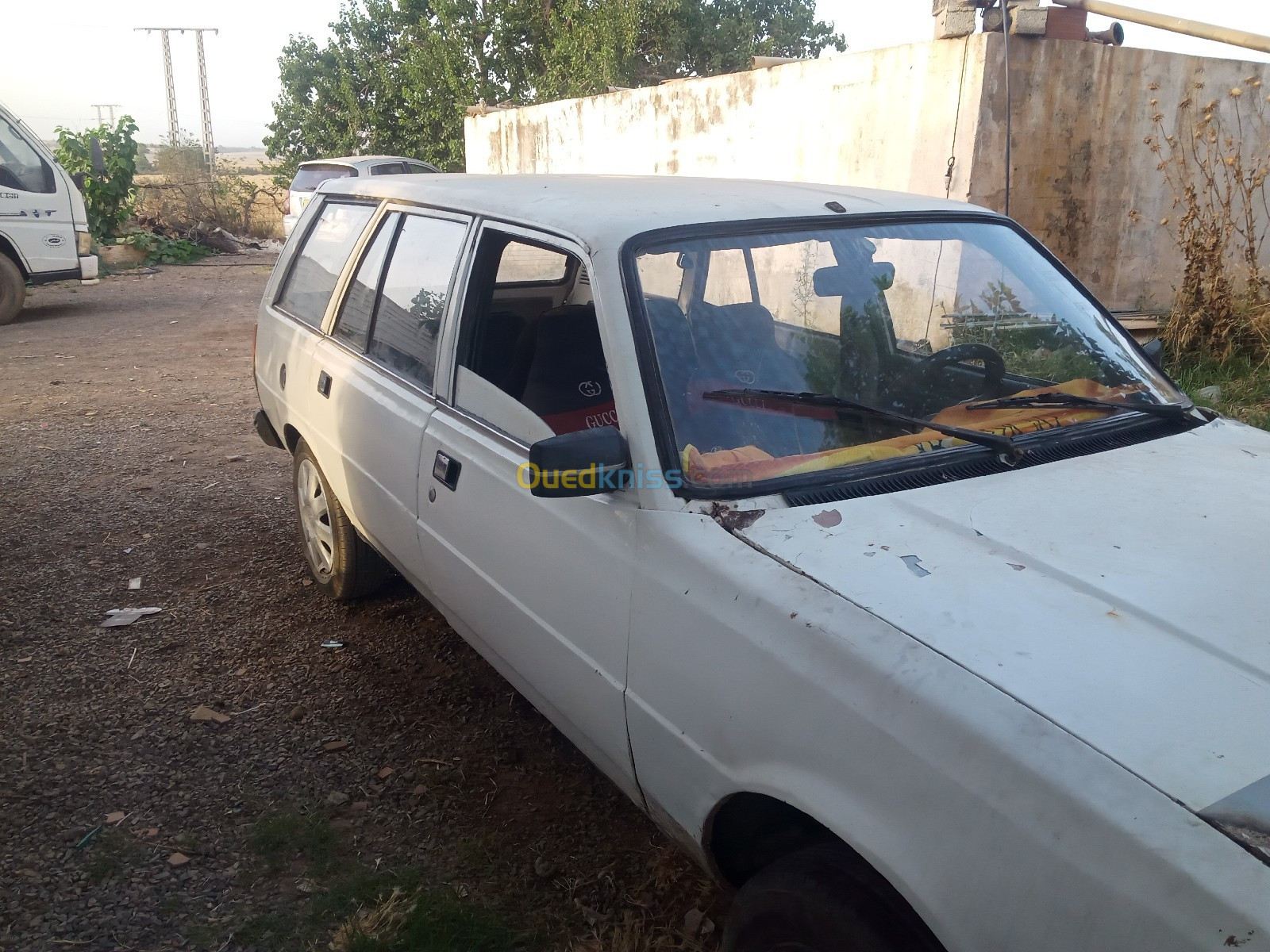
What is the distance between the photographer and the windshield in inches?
87.0

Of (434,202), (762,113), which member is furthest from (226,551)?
(762,113)

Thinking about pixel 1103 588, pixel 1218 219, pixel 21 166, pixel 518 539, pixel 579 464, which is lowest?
pixel 518 539

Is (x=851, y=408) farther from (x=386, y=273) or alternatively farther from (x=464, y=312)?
(x=386, y=273)

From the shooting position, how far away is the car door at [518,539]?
2.18m

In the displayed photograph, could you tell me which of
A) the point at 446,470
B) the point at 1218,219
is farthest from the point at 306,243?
the point at 1218,219

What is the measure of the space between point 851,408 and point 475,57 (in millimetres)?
20958

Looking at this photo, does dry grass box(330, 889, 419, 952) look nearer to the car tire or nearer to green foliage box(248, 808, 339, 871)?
green foliage box(248, 808, 339, 871)

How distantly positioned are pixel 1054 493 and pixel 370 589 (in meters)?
2.90

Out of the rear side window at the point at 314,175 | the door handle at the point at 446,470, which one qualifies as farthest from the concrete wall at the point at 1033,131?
the rear side window at the point at 314,175

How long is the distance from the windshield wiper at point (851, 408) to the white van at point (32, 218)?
12.0m

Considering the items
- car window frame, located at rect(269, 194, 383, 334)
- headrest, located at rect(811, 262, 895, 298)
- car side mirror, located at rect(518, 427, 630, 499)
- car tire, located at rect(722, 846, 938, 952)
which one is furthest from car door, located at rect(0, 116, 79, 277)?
car tire, located at rect(722, 846, 938, 952)

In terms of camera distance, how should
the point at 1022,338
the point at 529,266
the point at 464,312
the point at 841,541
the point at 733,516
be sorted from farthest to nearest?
the point at 529,266 → the point at 464,312 → the point at 1022,338 → the point at 733,516 → the point at 841,541

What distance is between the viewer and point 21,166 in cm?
1140

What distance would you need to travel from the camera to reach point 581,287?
2953 mm
